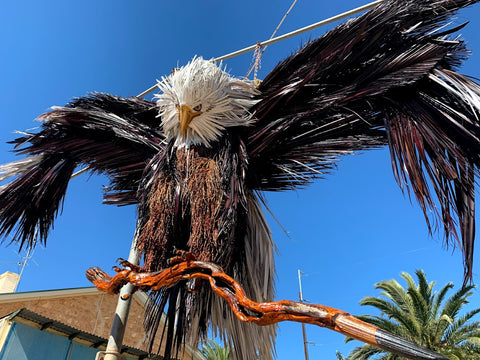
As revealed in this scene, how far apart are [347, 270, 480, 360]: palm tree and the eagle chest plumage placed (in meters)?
11.5

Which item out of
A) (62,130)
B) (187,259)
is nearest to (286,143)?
(187,259)

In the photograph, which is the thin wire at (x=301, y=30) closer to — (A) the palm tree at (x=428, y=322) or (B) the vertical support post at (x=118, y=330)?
(B) the vertical support post at (x=118, y=330)

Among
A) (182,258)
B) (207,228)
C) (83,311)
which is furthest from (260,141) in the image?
(83,311)

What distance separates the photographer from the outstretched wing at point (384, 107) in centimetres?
144

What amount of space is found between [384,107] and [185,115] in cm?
109

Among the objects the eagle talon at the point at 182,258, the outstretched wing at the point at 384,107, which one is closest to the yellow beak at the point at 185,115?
the outstretched wing at the point at 384,107

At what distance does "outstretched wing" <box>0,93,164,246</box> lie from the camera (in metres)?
2.41

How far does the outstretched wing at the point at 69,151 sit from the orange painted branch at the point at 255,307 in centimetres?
68

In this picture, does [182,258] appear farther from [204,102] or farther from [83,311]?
[83,311]

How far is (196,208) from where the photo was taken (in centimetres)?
190

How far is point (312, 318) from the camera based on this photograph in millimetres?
1338

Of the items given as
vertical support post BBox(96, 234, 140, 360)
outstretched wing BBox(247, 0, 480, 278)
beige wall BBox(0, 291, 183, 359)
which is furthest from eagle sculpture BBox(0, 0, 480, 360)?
beige wall BBox(0, 291, 183, 359)

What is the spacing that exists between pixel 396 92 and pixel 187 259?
51.2 inches

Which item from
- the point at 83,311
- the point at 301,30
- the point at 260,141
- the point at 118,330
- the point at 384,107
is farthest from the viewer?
the point at 83,311
